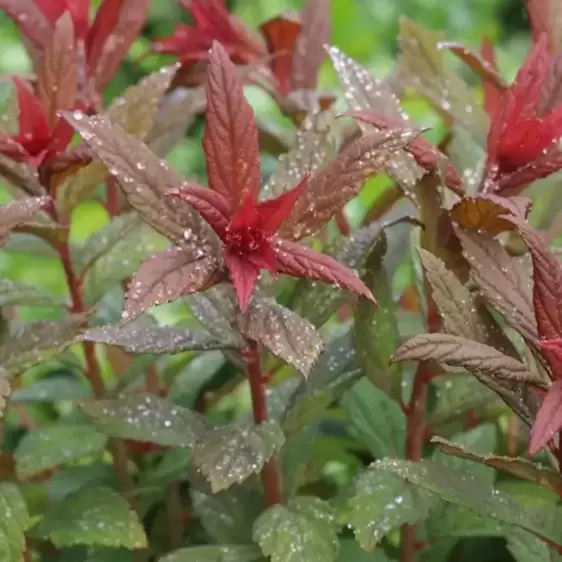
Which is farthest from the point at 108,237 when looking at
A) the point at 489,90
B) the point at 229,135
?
the point at 489,90

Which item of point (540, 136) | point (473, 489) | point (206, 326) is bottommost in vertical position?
point (473, 489)

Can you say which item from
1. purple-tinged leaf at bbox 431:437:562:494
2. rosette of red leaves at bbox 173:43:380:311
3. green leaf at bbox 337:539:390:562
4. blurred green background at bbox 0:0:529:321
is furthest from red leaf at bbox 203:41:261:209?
blurred green background at bbox 0:0:529:321

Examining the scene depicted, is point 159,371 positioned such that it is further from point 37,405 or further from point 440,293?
→ point 440,293

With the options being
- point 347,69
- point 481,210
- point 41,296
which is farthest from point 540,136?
point 41,296

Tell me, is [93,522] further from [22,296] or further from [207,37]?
[207,37]

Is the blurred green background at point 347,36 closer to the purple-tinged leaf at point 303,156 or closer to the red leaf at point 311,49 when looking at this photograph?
the red leaf at point 311,49

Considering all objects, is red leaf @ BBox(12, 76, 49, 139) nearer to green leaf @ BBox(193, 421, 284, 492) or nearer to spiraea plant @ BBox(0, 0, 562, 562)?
spiraea plant @ BBox(0, 0, 562, 562)
